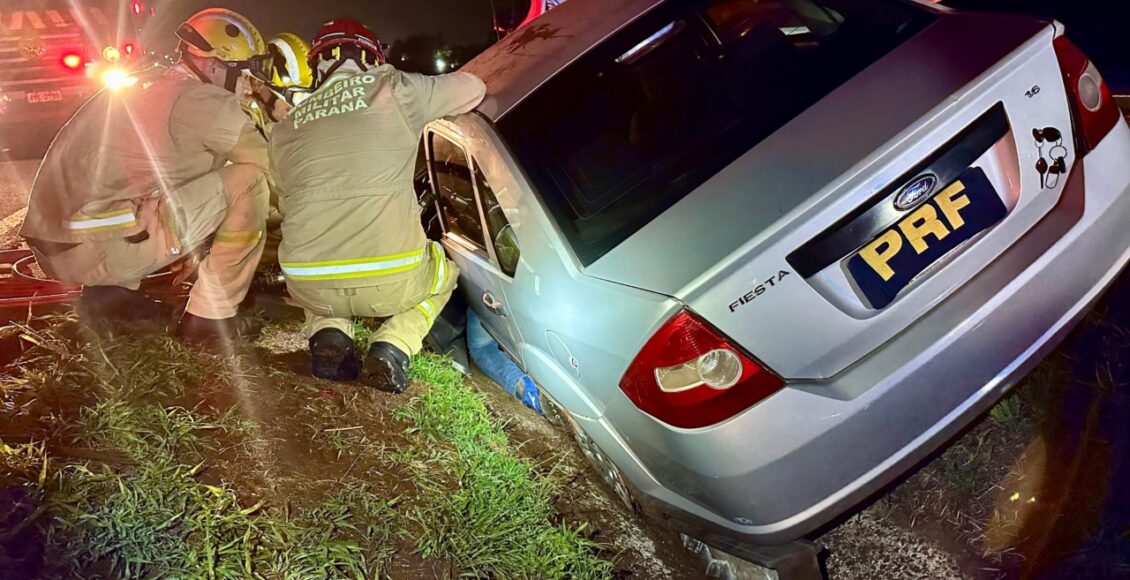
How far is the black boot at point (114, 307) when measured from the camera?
3973 millimetres

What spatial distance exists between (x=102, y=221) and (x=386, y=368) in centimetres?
157

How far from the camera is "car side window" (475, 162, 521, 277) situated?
2779mm

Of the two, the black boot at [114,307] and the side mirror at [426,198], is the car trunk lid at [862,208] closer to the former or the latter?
the side mirror at [426,198]

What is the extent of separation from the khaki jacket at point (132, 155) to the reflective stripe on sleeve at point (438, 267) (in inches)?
43.7

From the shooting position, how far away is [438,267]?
356cm

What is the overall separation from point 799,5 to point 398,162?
173cm

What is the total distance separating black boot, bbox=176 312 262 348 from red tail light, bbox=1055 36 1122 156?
3439 millimetres

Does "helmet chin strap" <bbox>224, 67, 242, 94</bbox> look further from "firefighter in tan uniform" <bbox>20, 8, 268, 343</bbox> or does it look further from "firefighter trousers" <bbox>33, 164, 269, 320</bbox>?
"firefighter trousers" <bbox>33, 164, 269, 320</bbox>

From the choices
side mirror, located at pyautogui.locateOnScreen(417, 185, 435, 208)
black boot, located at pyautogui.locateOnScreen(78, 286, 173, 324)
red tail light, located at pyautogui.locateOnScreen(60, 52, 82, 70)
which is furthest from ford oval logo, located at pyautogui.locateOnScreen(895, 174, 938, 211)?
red tail light, located at pyautogui.locateOnScreen(60, 52, 82, 70)

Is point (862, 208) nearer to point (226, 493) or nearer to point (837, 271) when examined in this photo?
point (837, 271)

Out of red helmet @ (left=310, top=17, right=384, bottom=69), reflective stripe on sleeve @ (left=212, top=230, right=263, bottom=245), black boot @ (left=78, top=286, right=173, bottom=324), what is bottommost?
black boot @ (left=78, top=286, right=173, bottom=324)

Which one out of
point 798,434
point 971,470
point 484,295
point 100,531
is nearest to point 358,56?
point 484,295

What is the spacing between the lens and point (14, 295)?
4.80 meters

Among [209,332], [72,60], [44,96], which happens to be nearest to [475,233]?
[209,332]
